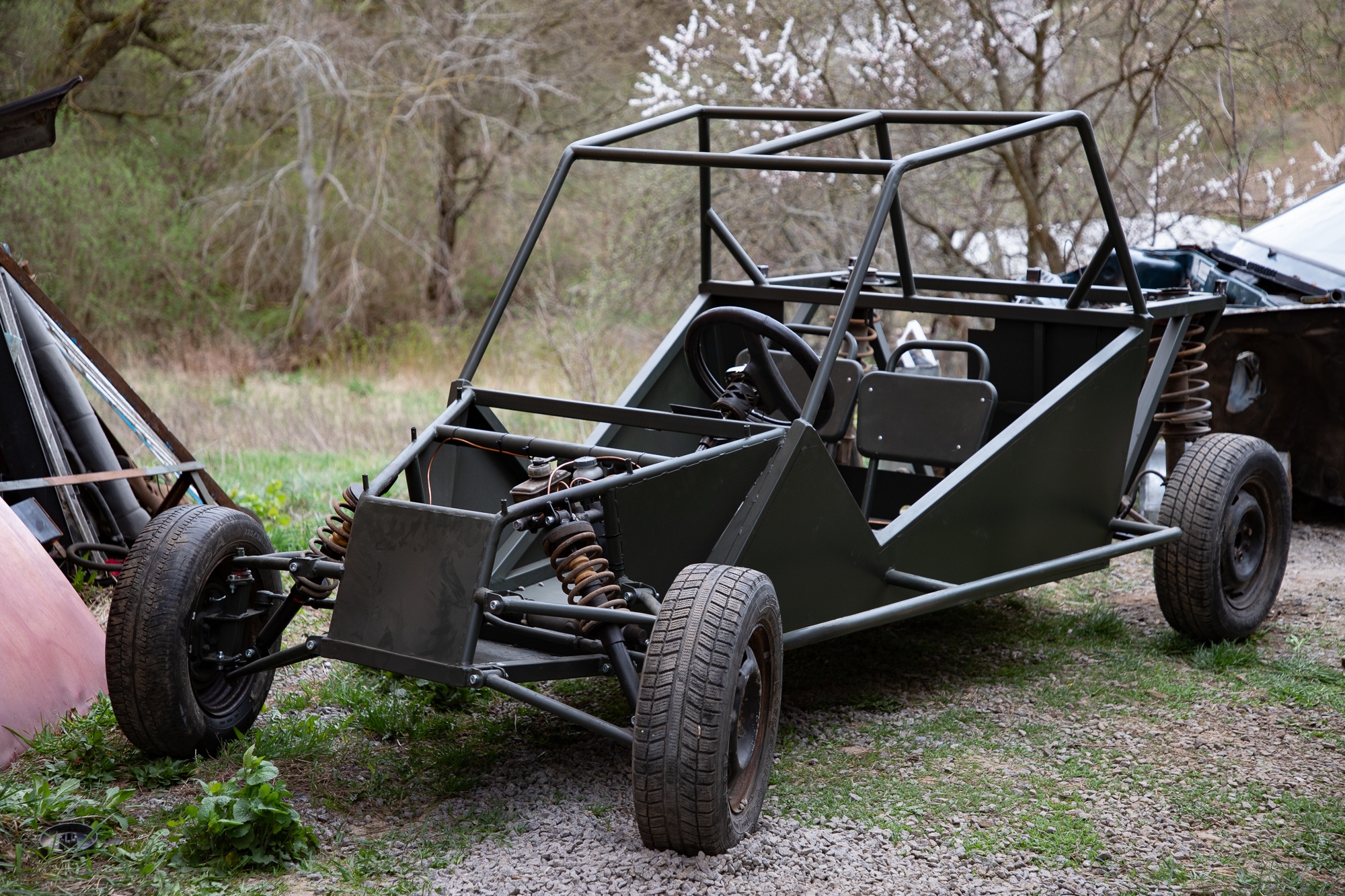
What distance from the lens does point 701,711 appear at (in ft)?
8.39

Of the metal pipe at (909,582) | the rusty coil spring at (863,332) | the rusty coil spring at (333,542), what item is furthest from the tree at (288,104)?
the metal pipe at (909,582)

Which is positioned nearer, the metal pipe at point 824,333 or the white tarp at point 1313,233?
the metal pipe at point 824,333

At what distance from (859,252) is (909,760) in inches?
62.4

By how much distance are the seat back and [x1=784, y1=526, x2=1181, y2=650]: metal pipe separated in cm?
53

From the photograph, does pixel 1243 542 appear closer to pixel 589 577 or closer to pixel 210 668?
pixel 589 577

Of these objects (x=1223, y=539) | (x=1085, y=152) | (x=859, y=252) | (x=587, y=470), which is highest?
(x=1085, y=152)

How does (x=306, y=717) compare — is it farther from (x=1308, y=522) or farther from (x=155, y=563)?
(x=1308, y=522)

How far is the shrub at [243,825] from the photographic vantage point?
2607mm

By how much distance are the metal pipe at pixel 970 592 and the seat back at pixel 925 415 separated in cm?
53

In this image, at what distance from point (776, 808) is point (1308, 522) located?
14.5ft

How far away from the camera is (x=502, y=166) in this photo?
15344 mm

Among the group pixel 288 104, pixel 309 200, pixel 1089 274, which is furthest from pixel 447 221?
pixel 1089 274

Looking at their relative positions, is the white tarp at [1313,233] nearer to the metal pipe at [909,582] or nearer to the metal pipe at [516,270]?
the metal pipe at [909,582]

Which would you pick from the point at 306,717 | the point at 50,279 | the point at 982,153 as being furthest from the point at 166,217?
the point at 306,717
